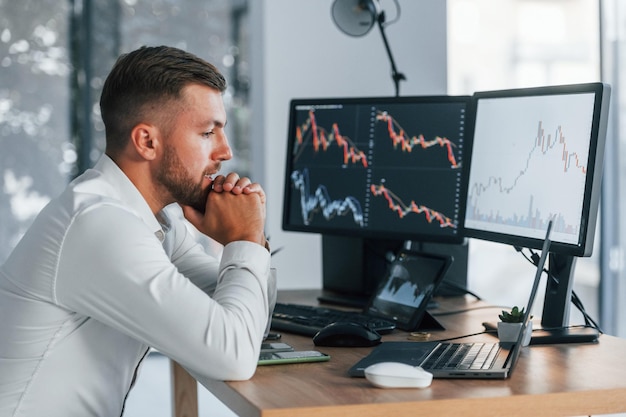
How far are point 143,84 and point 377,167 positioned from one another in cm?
85

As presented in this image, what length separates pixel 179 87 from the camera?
164 centimetres

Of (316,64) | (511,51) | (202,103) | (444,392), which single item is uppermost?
(511,51)

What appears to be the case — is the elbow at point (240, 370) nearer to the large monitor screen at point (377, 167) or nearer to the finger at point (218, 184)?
the finger at point (218, 184)

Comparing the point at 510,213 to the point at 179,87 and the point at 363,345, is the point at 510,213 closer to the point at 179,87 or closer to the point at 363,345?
the point at 363,345

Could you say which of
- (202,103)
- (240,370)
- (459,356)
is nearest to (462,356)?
(459,356)

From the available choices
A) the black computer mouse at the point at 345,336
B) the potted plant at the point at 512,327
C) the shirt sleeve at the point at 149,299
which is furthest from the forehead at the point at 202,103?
the potted plant at the point at 512,327

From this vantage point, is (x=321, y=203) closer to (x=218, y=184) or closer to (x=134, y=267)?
(x=218, y=184)

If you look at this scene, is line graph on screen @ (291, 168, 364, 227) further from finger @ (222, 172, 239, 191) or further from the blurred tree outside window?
the blurred tree outside window

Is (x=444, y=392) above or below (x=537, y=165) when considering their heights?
below

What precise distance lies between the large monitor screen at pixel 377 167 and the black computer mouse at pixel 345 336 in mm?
515

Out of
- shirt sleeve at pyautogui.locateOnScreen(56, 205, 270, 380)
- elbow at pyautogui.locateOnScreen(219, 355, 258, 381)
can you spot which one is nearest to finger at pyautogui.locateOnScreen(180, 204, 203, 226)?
shirt sleeve at pyautogui.locateOnScreen(56, 205, 270, 380)

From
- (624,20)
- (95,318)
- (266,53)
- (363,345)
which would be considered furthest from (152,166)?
(624,20)

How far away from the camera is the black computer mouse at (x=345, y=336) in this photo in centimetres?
175

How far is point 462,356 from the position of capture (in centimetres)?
159
